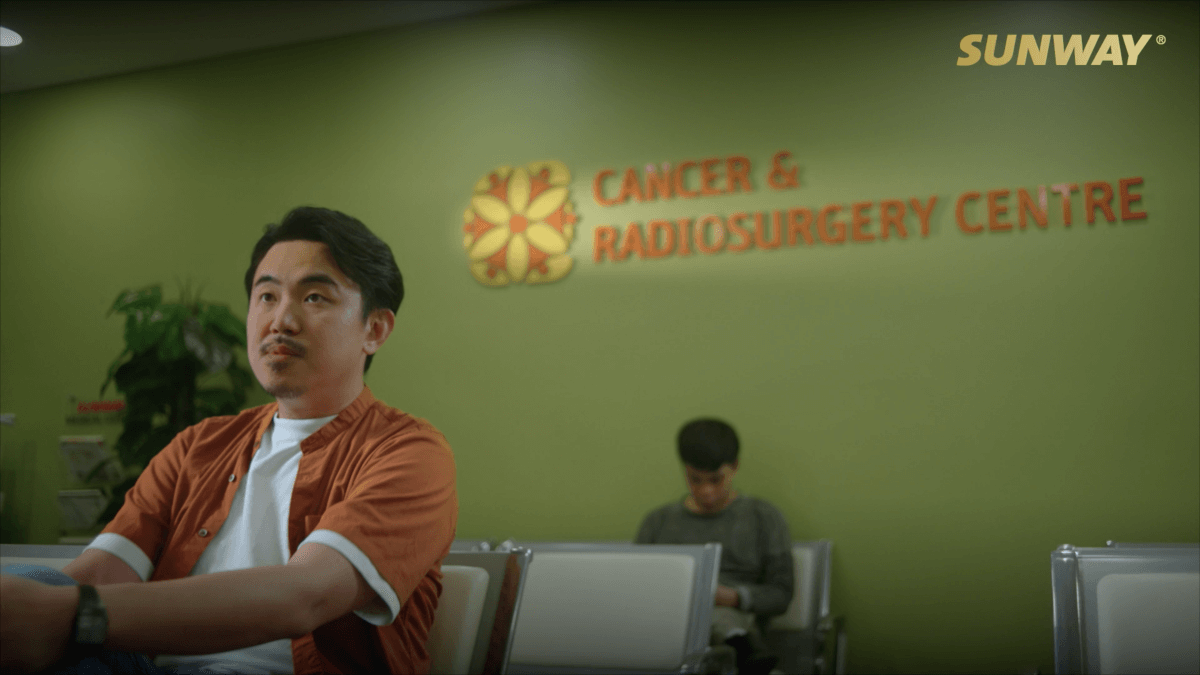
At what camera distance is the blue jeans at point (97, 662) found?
0.78 metres

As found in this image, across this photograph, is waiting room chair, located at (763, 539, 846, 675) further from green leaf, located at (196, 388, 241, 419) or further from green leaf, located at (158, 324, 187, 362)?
green leaf, located at (158, 324, 187, 362)

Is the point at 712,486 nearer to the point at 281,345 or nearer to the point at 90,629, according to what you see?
the point at 281,345

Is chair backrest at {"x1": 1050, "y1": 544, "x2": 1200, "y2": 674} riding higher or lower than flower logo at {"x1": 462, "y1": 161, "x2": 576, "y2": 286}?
lower

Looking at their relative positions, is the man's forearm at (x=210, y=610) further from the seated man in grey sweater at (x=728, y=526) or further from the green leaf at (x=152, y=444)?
the green leaf at (x=152, y=444)

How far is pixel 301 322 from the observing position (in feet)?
3.35

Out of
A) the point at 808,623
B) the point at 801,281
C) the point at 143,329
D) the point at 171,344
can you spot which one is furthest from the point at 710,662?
the point at 171,344

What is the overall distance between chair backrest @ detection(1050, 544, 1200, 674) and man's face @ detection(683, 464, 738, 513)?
1383 mm

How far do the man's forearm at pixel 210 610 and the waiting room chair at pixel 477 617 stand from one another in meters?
0.35

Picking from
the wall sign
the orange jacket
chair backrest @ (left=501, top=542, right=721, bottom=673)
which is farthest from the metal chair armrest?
the wall sign

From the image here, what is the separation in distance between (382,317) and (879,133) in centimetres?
227

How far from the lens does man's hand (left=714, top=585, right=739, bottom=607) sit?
2.29 meters

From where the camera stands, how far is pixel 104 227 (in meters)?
1.64

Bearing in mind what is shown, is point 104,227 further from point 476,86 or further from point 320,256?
point 476,86

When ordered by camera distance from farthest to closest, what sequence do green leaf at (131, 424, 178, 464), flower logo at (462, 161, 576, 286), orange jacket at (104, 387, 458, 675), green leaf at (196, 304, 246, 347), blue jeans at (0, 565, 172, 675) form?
flower logo at (462, 161, 576, 286), green leaf at (196, 304, 246, 347), green leaf at (131, 424, 178, 464), orange jacket at (104, 387, 458, 675), blue jeans at (0, 565, 172, 675)
